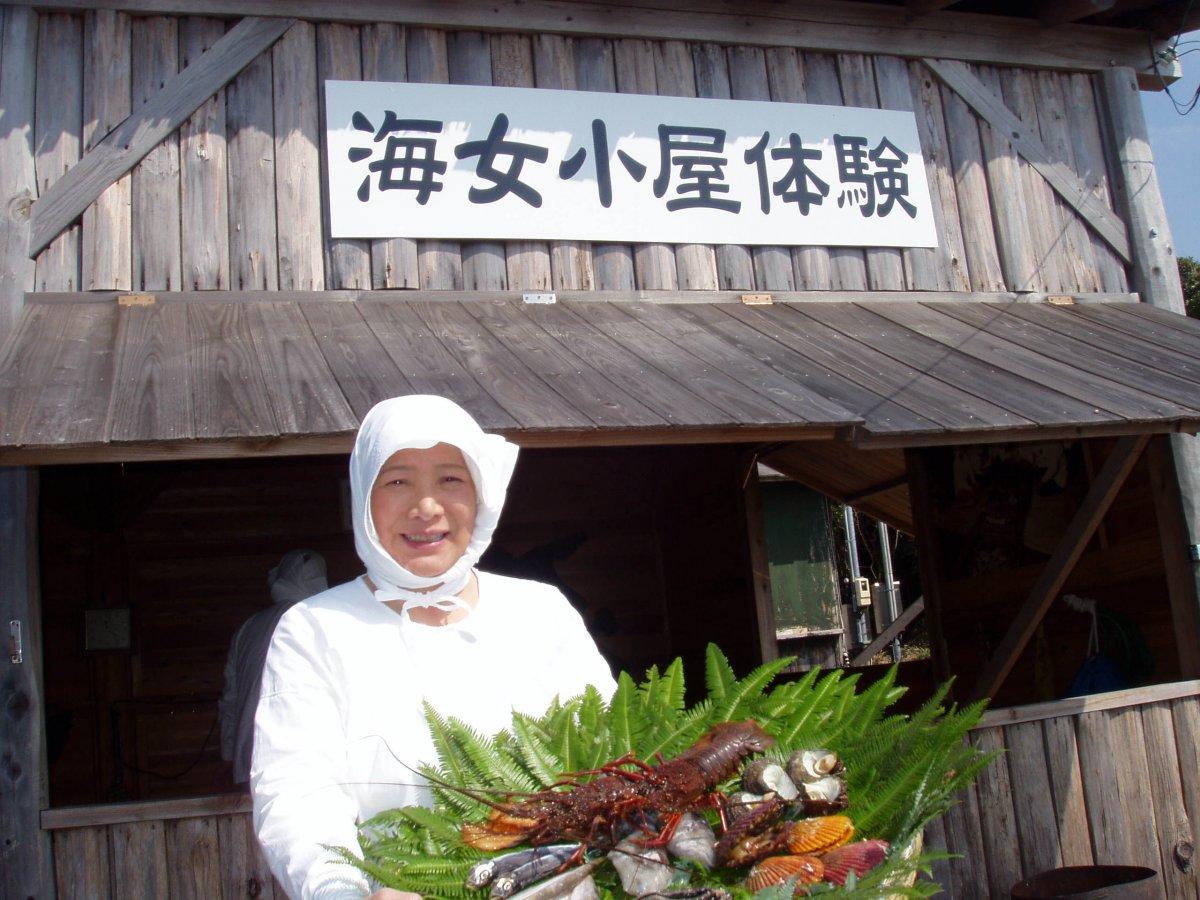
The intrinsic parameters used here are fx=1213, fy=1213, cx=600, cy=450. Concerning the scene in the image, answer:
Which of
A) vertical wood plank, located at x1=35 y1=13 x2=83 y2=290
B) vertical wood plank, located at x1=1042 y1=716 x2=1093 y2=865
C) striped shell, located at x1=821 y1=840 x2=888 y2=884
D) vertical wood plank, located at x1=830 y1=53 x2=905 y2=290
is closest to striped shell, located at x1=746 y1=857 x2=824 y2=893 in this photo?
striped shell, located at x1=821 y1=840 x2=888 y2=884

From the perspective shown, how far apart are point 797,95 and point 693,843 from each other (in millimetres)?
5100

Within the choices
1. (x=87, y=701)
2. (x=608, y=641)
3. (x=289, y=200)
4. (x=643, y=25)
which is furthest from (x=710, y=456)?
(x=87, y=701)

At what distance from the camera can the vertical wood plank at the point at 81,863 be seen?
13.4ft

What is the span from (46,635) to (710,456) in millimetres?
4266

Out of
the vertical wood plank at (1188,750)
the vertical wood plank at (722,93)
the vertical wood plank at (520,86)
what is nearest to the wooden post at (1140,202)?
the vertical wood plank at (1188,750)

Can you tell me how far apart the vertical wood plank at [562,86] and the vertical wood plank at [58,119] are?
2.04 metres

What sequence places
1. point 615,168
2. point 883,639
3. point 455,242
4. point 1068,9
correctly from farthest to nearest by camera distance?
point 883,639 → point 1068,9 → point 615,168 → point 455,242

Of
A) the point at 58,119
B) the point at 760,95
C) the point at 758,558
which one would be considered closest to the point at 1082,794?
the point at 758,558

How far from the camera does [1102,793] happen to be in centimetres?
535

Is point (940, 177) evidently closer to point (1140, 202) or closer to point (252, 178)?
point (1140, 202)

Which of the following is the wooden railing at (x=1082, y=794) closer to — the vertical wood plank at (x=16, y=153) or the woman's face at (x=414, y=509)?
the woman's face at (x=414, y=509)

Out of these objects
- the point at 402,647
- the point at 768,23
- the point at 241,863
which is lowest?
the point at 241,863

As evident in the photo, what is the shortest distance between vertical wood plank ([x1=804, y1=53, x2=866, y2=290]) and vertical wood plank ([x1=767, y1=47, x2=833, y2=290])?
0.02 metres

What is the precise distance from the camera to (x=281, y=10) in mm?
5422
